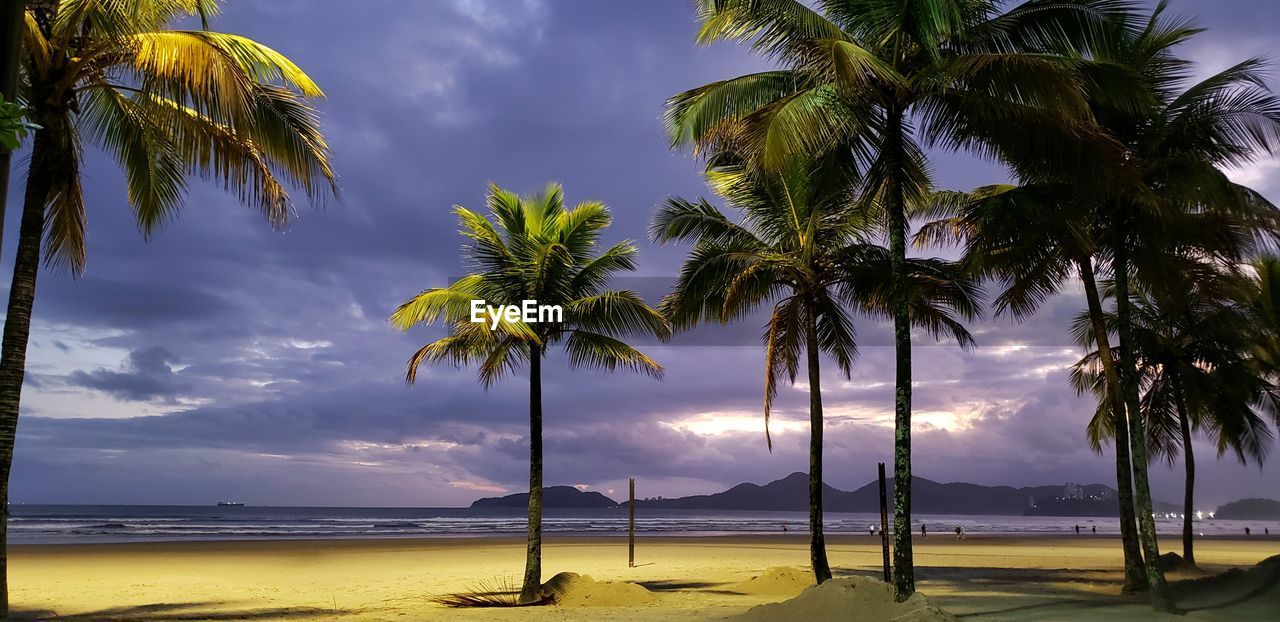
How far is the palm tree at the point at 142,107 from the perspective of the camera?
8477 mm

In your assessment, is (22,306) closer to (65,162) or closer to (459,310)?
(65,162)

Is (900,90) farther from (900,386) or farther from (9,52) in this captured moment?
(9,52)

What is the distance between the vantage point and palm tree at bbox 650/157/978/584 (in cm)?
1423

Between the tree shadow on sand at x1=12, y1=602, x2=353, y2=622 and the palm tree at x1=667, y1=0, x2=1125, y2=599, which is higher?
the palm tree at x1=667, y1=0, x2=1125, y2=599

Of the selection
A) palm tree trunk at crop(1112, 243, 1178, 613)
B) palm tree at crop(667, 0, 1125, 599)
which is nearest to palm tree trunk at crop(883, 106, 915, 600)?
palm tree at crop(667, 0, 1125, 599)

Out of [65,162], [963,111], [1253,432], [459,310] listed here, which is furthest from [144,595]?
[1253,432]

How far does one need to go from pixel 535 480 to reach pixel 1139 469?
29.7 feet

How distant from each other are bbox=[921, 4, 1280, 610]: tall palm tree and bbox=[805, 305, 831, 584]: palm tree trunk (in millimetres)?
4290

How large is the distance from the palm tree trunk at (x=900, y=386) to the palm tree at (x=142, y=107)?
279 inches

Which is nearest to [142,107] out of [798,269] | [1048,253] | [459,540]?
[798,269]

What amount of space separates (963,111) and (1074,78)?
1459mm

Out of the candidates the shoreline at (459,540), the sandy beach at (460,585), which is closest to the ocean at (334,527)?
the shoreline at (459,540)

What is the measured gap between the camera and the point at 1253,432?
2186 centimetres

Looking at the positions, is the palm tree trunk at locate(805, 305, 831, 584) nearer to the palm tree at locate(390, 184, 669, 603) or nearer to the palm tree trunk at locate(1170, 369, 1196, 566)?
the palm tree at locate(390, 184, 669, 603)
